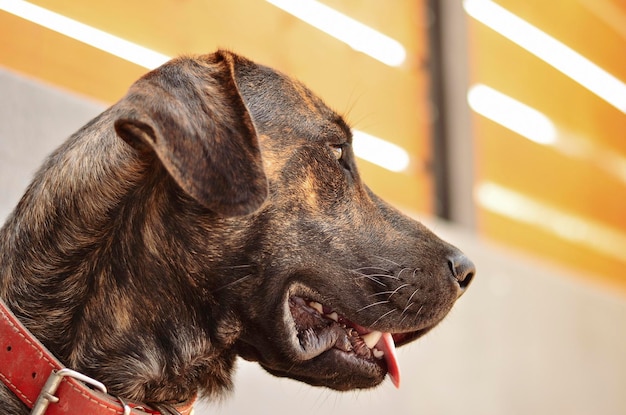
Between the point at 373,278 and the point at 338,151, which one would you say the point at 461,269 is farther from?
the point at 338,151

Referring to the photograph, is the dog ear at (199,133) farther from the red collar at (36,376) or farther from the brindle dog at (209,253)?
the red collar at (36,376)

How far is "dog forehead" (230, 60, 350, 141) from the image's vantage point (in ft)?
6.46

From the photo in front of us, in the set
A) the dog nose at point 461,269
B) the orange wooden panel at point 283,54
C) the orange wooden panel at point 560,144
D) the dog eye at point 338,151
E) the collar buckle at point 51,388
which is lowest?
the collar buckle at point 51,388

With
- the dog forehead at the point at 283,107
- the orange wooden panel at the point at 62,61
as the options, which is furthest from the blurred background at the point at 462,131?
the dog forehead at the point at 283,107

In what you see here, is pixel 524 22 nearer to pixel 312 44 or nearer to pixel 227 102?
pixel 312 44

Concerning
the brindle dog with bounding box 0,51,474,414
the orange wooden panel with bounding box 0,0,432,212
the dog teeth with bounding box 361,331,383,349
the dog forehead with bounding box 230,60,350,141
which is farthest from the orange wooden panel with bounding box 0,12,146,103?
the dog teeth with bounding box 361,331,383,349

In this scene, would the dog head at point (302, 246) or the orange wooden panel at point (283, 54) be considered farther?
the orange wooden panel at point (283, 54)

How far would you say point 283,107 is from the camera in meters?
2.01

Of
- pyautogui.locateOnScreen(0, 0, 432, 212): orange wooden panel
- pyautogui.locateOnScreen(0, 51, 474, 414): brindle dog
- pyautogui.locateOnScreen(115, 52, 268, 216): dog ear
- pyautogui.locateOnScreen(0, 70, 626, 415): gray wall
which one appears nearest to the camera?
pyautogui.locateOnScreen(115, 52, 268, 216): dog ear

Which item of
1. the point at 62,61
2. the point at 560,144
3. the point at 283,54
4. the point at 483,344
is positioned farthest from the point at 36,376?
the point at 560,144

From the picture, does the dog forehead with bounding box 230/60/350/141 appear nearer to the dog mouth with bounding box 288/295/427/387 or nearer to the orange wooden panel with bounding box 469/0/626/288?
the dog mouth with bounding box 288/295/427/387

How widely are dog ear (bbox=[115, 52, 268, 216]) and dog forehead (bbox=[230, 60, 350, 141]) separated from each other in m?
0.21

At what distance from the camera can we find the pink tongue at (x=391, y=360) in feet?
6.64

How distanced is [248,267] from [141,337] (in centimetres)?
28
